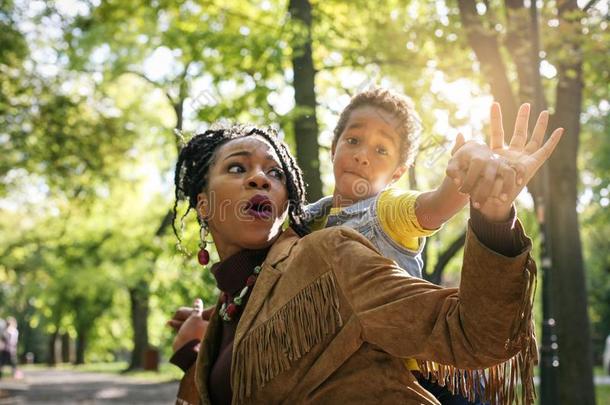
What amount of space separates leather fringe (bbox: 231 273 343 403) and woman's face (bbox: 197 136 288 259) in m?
0.50

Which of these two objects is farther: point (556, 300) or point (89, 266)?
point (89, 266)

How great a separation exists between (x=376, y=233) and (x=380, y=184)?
21.6 inches

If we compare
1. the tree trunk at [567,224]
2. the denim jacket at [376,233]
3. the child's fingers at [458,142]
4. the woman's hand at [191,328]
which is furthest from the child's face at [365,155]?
the tree trunk at [567,224]

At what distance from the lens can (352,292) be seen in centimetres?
210

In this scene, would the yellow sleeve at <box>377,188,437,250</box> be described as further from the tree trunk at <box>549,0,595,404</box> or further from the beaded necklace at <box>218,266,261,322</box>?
the tree trunk at <box>549,0,595,404</box>

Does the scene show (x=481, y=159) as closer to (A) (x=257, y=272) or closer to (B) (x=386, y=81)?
(A) (x=257, y=272)

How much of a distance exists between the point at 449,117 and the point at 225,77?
10.1ft

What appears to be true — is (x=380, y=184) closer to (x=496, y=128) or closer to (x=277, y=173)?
(x=277, y=173)

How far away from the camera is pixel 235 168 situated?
9.39 ft

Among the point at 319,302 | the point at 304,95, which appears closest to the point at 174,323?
the point at 319,302

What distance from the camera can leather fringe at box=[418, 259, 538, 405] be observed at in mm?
1801

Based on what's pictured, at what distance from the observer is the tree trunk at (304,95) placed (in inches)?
332

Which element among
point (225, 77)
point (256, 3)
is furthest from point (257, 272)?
point (256, 3)

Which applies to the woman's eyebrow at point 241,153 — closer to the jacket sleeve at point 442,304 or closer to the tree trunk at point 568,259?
the jacket sleeve at point 442,304
